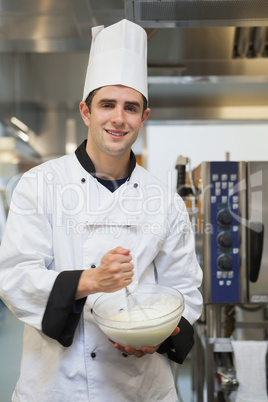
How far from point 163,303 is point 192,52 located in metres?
1.99

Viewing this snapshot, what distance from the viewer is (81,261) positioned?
1.26 m

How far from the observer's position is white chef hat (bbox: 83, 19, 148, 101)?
133 cm

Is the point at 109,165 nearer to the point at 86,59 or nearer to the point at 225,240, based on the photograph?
the point at 225,240

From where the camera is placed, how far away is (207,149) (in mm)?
2984

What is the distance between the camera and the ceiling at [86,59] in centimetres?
240

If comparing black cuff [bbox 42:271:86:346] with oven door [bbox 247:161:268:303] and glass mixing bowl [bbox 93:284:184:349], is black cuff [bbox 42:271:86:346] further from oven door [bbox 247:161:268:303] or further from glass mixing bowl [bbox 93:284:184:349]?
oven door [bbox 247:161:268:303]

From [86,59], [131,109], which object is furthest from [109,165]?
[86,59]

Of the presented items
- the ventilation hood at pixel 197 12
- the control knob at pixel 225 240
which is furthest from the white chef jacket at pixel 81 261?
the ventilation hood at pixel 197 12

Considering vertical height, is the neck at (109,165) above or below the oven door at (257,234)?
above

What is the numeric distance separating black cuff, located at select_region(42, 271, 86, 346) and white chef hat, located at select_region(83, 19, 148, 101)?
1.99ft

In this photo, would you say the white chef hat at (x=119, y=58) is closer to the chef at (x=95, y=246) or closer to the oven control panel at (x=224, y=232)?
the chef at (x=95, y=246)

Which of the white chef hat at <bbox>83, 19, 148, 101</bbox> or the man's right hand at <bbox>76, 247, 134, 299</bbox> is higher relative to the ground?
the white chef hat at <bbox>83, 19, 148, 101</bbox>

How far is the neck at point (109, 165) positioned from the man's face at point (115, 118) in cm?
3

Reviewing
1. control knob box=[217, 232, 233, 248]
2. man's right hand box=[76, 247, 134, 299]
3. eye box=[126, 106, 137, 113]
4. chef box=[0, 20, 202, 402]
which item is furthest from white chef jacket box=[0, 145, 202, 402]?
control knob box=[217, 232, 233, 248]
